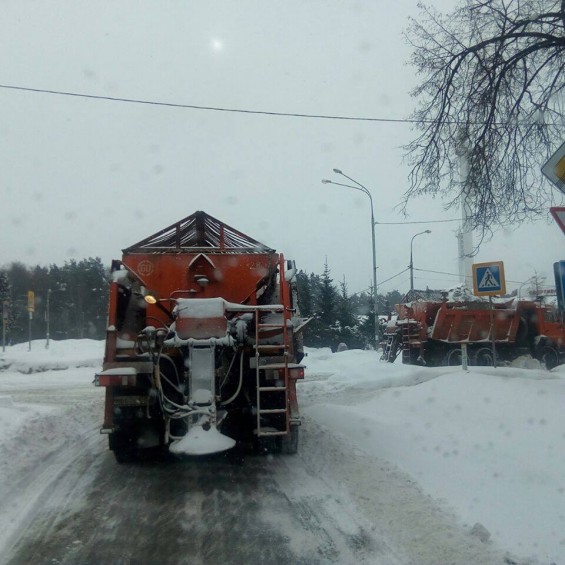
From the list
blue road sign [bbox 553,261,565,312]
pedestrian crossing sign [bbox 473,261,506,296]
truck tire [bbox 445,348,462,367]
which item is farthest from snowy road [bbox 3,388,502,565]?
truck tire [bbox 445,348,462,367]

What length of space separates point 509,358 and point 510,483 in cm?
1687

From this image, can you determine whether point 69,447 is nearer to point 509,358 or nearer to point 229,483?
point 229,483

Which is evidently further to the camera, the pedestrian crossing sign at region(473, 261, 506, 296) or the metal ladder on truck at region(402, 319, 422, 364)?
the metal ladder on truck at region(402, 319, 422, 364)

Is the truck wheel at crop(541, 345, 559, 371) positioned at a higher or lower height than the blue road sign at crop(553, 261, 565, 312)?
lower

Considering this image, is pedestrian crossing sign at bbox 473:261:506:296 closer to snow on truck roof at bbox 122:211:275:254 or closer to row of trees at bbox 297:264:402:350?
snow on truck roof at bbox 122:211:275:254

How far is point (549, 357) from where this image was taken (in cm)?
2170

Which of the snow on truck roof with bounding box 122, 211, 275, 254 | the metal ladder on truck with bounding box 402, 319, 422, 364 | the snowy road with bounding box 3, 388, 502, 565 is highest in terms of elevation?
the snow on truck roof with bounding box 122, 211, 275, 254

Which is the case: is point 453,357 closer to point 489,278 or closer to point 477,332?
point 477,332

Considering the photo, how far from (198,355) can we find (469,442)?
340 cm

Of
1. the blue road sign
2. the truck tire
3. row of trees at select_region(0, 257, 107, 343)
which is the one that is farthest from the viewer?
row of trees at select_region(0, 257, 107, 343)

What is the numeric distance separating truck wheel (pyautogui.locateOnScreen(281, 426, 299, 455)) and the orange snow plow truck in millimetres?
13

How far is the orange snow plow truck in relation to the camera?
23.0 feet

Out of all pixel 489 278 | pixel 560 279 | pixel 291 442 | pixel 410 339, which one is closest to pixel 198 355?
pixel 291 442

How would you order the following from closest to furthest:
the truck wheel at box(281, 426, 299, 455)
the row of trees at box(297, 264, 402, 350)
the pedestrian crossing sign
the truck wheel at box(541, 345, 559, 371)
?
the truck wheel at box(281, 426, 299, 455)
the pedestrian crossing sign
the truck wheel at box(541, 345, 559, 371)
the row of trees at box(297, 264, 402, 350)
